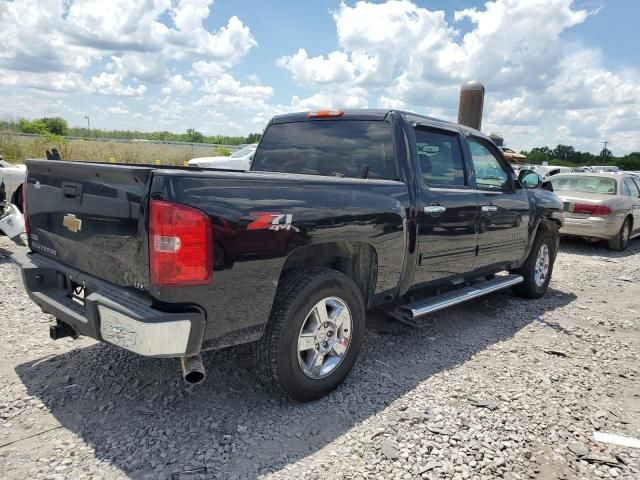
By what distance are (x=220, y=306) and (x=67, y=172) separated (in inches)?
50.9

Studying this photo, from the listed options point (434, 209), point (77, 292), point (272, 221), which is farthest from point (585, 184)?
point (77, 292)

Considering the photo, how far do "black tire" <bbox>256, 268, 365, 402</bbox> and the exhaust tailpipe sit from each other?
1.40ft

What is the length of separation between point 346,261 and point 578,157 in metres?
63.1

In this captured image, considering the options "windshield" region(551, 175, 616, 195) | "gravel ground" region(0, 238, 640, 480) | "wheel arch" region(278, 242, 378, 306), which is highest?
"windshield" region(551, 175, 616, 195)

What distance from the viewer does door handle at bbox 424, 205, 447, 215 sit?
3.81 meters

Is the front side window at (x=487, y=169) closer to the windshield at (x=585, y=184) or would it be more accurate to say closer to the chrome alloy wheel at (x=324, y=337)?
the chrome alloy wheel at (x=324, y=337)

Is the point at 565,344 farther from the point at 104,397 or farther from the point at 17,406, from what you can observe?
the point at 17,406

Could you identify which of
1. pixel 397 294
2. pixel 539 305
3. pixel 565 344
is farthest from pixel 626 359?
pixel 397 294

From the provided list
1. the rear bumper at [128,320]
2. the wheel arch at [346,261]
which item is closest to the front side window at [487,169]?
the wheel arch at [346,261]

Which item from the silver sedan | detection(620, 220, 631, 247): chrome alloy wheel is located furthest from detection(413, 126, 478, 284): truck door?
detection(620, 220, 631, 247): chrome alloy wheel

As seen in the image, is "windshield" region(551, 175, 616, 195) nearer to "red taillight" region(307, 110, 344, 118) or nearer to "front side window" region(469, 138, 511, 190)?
"front side window" region(469, 138, 511, 190)

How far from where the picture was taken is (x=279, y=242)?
8.98 feet

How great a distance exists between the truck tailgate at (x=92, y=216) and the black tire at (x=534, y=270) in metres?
4.67

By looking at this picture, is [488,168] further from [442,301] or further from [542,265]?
[542,265]
